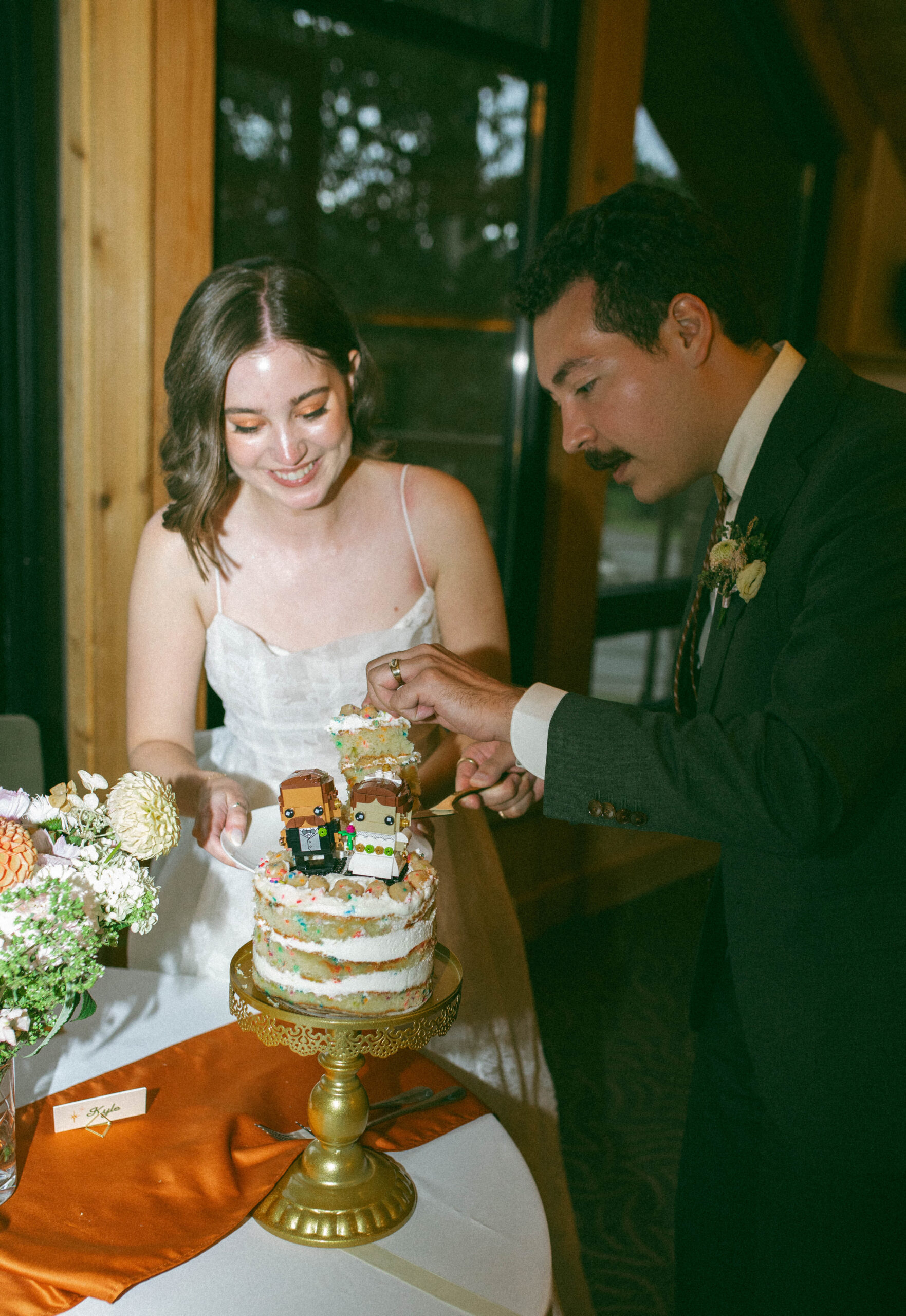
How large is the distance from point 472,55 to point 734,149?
184 centimetres

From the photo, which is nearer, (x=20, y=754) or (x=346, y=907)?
(x=346, y=907)

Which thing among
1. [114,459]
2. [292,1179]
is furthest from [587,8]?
[292,1179]

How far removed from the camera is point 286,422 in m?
1.75

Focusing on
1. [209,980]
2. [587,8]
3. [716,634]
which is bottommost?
[209,980]

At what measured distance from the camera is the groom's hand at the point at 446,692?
4.39 ft

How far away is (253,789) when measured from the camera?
6.54 feet

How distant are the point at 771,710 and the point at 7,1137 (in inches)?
39.0

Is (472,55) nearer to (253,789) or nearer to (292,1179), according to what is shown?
(253,789)

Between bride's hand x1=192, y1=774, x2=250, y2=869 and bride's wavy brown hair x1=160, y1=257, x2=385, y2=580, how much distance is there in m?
0.53

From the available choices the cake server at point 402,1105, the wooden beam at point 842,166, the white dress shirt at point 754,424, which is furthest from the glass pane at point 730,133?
the cake server at point 402,1105

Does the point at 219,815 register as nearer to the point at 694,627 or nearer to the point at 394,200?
the point at 694,627

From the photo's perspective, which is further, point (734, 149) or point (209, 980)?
point (734, 149)

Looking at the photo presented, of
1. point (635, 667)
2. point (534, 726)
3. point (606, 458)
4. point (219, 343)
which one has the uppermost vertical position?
point (219, 343)

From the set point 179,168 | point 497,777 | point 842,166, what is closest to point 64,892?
point 497,777
